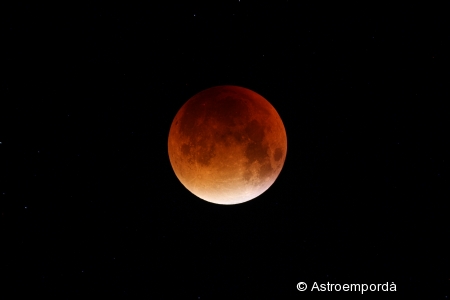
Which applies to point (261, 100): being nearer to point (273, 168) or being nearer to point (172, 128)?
point (273, 168)

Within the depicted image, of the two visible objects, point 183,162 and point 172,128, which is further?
point 172,128

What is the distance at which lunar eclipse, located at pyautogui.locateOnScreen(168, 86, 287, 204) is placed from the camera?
4812mm

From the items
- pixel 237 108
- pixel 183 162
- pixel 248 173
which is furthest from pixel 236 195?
pixel 237 108

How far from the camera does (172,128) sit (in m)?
5.45

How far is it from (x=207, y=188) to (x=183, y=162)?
0.56m

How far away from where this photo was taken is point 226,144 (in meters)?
4.79

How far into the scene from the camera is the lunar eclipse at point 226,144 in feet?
15.8

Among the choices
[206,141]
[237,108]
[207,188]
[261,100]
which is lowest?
[207,188]

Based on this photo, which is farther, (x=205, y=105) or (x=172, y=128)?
(x=172, y=128)

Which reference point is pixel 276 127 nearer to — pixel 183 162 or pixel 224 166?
pixel 224 166

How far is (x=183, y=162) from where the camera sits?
5082 mm

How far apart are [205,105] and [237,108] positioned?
510 millimetres

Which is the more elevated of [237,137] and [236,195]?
[237,137]

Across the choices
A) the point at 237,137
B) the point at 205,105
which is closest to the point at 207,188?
the point at 237,137
